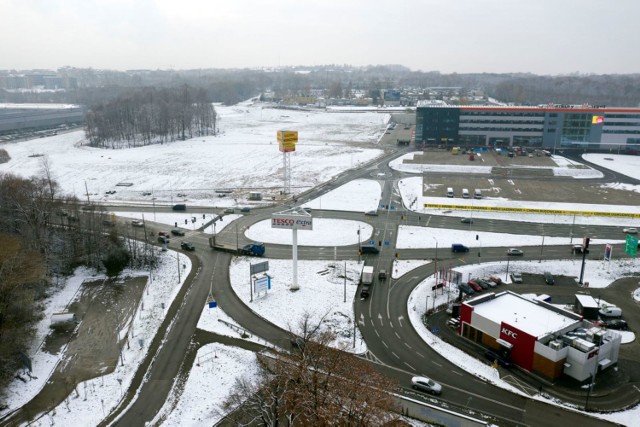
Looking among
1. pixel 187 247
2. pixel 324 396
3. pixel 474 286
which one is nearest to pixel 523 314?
pixel 474 286

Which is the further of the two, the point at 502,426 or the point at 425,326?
the point at 425,326

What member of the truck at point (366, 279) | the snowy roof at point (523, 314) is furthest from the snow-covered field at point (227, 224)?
the snowy roof at point (523, 314)

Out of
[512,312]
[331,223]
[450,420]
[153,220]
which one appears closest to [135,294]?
[153,220]

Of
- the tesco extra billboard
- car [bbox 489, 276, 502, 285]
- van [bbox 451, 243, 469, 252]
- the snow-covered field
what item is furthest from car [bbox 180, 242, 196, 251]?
car [bbox 489, 276, 502, 285]

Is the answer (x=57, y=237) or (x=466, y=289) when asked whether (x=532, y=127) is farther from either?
(x=57, y=237)

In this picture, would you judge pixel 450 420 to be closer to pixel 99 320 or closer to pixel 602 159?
pixel 99 320

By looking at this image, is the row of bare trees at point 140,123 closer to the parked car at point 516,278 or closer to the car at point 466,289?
the car at point 466,289
